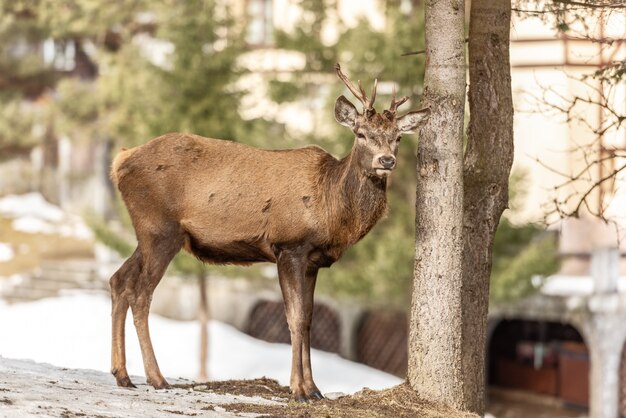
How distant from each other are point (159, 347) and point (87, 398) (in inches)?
603

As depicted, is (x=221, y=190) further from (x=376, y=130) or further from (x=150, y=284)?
(x=376, y=130)

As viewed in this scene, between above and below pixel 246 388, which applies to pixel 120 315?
above

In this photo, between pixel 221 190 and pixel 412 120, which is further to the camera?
pixel 221 190

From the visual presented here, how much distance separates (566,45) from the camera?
86.3ft

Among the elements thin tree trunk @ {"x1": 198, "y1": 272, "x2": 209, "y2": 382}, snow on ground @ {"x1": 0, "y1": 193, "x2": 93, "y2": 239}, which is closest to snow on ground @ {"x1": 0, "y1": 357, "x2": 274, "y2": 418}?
thin tree trunk @ {"x1": 198, "y1": 272, "x2": 209, "y2": 382}

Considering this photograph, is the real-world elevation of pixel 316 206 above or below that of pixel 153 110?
below

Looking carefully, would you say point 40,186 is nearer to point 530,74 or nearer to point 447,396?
point 530,74

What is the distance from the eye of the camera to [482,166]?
10.4 metres

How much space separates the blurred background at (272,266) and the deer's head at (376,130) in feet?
24.4

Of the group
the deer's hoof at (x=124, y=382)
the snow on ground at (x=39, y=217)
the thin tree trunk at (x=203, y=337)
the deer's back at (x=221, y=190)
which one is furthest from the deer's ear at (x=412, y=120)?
the snow on ground at (x=39, y=217)

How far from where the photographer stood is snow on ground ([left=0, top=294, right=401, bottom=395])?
22.0 metres

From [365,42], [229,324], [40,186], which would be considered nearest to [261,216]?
[365,42]

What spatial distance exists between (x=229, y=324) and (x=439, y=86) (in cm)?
1681

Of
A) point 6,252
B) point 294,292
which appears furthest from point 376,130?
point 6,252
